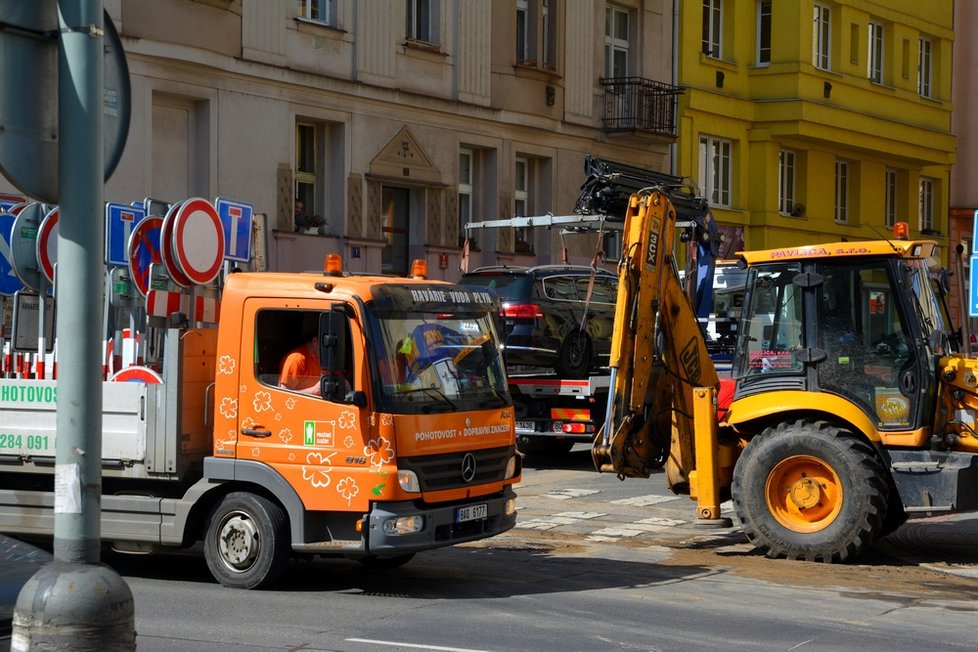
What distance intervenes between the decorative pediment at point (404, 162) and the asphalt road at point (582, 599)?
1296 cm

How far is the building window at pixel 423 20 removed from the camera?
27.1 meters

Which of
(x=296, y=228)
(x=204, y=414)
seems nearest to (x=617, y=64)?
(x=296, y=228)

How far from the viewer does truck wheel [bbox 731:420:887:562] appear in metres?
11.9

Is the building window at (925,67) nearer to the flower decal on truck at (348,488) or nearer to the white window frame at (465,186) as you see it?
the white window frame at (465,186)

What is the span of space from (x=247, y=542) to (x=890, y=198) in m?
34.0

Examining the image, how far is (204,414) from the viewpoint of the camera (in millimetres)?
10766

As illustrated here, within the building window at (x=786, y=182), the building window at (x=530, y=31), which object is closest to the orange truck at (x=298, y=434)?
the building window at (x=530, y=31)

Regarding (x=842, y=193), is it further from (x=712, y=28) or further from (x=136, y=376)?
(x=136, y=376)

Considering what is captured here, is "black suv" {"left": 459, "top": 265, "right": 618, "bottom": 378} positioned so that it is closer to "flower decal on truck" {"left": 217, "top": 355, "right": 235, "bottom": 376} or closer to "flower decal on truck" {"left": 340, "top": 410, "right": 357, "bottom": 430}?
"flower decal on truck" {"left": 217, "top": 355, "right": 235, "bottom": 376}

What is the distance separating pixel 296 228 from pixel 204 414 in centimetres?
1408

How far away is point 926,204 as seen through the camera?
43.2 metres

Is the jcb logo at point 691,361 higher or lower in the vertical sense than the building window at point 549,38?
lower

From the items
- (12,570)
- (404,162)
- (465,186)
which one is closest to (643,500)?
(12,570)

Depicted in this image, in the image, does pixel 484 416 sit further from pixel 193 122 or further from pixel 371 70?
pixel 371 70
